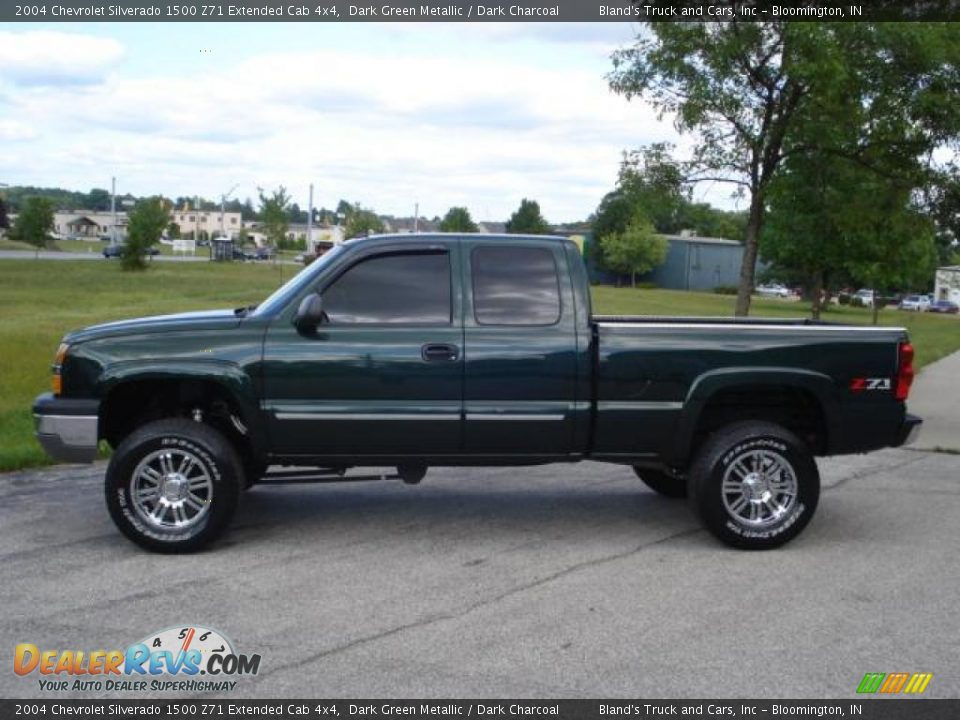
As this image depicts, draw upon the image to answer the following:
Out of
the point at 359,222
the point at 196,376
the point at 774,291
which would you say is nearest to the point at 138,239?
the point at 359,222

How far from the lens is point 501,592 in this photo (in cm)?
584

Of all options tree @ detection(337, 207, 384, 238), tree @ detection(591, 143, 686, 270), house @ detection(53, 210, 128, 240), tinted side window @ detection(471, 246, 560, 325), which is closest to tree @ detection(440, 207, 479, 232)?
tree @ detection(337, 207, 384, 238)

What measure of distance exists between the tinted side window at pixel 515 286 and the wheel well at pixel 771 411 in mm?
1238

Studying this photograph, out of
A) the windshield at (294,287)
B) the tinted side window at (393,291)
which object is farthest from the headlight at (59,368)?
the tinted side window at (393,291)

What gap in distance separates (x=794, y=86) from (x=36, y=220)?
6554 centimetres

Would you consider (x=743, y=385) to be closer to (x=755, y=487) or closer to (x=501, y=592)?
(x=755, y=487)

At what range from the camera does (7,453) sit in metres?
9.22

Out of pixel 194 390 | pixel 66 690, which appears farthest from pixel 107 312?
pixel 66 690

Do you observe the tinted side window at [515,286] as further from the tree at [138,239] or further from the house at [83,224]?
the house at [83,224]

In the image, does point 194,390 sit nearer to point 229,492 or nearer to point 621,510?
point 229,492

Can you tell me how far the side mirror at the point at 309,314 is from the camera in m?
6.46

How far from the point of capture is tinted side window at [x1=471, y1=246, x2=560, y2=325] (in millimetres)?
6781

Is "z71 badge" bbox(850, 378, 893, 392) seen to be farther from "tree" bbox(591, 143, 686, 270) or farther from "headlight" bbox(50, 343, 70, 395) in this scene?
"tree" bbox(591, 143, 686, 270)
